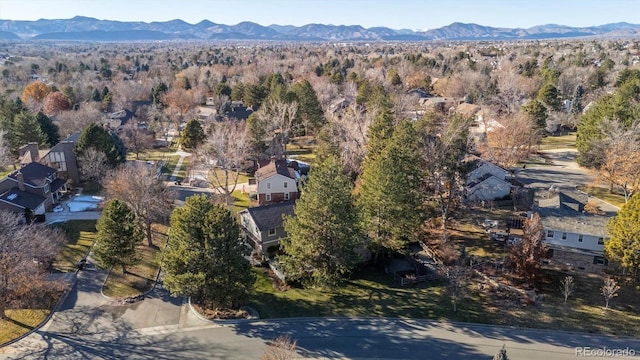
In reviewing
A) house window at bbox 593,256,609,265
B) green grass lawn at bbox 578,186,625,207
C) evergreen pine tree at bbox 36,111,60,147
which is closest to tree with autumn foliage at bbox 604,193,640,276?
house window at bbox 593,256,609,265

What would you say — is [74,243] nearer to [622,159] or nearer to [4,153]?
[4,153]

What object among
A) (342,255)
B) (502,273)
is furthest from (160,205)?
(502,273)

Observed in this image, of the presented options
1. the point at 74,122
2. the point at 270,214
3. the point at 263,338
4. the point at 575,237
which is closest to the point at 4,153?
the point at 74,122

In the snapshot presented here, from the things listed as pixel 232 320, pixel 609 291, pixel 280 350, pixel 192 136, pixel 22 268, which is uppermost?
pixel 192 136

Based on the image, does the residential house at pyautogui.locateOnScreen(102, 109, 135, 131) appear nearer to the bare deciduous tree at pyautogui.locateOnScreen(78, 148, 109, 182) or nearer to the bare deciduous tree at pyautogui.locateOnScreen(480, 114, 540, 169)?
the bare deciduous tree at pyautogui.locateOnScreen(78, 148, 109, 182)

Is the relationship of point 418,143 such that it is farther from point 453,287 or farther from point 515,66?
point 515,66
